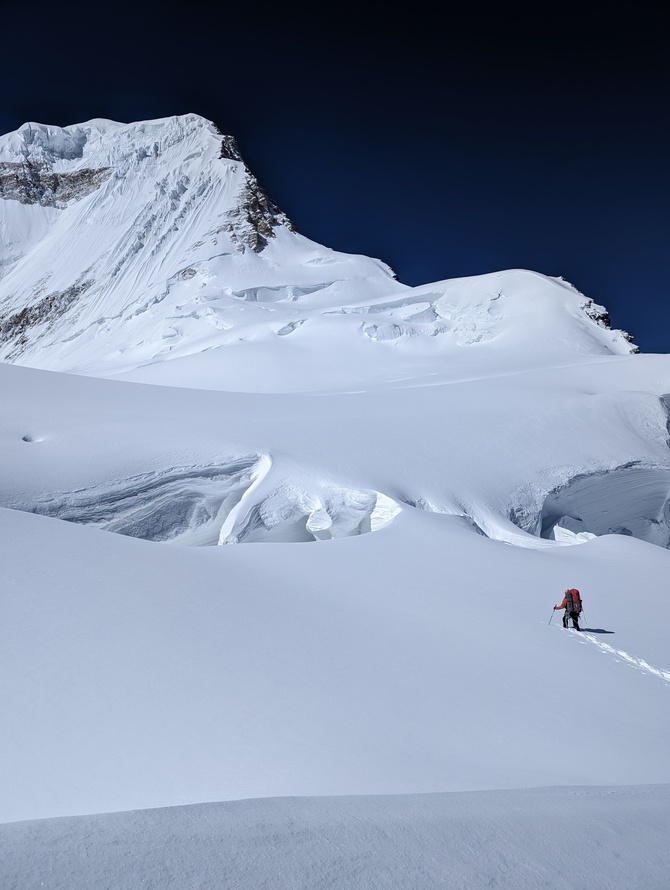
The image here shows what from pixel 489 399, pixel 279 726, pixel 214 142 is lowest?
pixel 279 726

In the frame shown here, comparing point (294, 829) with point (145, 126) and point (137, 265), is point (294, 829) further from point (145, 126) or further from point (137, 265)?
point (145, 126)

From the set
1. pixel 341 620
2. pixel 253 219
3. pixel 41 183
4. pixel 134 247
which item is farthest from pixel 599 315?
pixel 41 183

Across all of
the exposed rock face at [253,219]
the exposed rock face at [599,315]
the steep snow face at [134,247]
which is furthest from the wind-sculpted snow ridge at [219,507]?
the exposed rock face at [253,219]

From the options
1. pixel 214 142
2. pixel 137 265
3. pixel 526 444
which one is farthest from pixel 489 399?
pixel 214 142

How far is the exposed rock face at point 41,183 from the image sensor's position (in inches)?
3025

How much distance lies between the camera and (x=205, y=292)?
43469 mm

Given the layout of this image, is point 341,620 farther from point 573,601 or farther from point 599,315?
A: point 599,315

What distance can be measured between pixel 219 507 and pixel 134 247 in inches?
2120

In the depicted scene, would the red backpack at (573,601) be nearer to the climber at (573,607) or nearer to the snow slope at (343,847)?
the climber at (573,607)

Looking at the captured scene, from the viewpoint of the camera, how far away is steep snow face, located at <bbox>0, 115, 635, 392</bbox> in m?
28.7

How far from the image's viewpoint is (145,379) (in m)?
27.9

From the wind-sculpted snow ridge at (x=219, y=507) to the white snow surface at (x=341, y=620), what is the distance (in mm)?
42

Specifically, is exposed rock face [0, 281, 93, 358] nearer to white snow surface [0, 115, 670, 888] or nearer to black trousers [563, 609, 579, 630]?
white snow surface [0, 115, 670, 888]

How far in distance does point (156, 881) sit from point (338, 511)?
31.2ft
